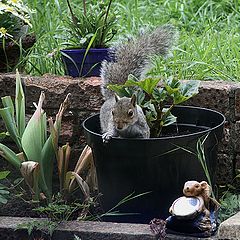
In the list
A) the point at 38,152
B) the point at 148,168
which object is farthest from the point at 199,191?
the point at 38,152

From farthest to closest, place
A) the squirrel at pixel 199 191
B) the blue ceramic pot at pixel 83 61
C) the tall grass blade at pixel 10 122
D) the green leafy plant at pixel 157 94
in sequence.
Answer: the blue ceramic pot at pixel 83 61 → the tall grass blade at pixel 10 122 → the green leafy plant at pixel 157 94 → the squirrel at pixel 199 191

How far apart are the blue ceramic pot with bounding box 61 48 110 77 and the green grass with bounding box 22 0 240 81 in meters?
0.19

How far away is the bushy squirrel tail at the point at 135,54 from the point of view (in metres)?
4.44

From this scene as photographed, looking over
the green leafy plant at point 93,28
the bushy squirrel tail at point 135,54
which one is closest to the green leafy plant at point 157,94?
the bushy squirrel tail at point 135,54

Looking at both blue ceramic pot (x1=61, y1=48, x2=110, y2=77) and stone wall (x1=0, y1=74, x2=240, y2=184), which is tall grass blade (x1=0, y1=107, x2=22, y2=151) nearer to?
stone wall (x1=0, y1=74, x2=240, y2=184)

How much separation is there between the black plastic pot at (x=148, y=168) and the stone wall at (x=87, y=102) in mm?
413

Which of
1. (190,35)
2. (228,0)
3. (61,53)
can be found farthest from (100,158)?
(228,0)

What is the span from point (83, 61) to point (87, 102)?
0.28m

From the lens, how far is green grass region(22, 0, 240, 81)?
15.8 feet

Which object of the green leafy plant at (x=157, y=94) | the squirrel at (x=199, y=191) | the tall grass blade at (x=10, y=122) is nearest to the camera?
the squirrel at (x=199, y=191)

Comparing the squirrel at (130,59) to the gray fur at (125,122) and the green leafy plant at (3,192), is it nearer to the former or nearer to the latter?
the gray fur at (125,122)

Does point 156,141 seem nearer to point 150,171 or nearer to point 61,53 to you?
point 150,171

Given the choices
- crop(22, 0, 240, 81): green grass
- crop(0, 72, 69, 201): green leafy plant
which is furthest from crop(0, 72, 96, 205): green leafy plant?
crop(22, 0, 240, 81): green grass

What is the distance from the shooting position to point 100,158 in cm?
401
